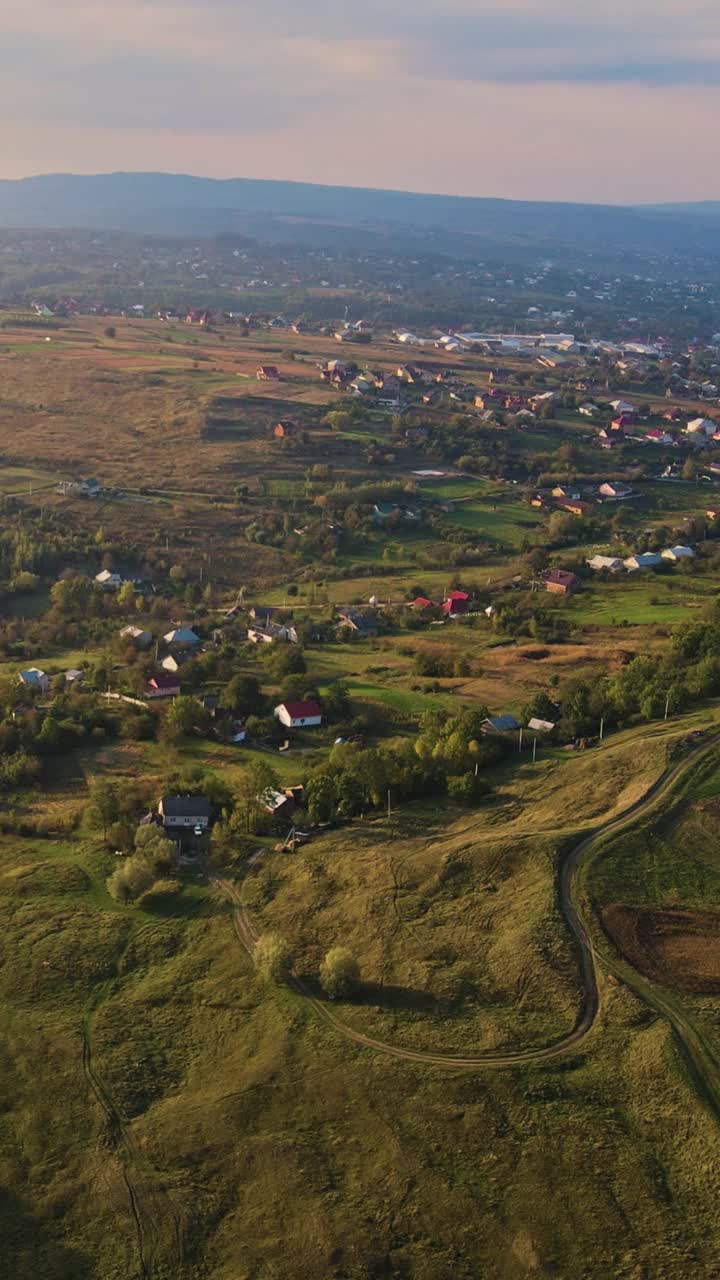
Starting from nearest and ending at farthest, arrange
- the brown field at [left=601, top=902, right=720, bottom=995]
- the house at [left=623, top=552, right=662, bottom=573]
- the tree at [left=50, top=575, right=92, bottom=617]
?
the brown field at [left=601, top=902, right=720, bottom=995], the tree at [left=50, top=575, right=92, bottom=617], the house at [left=623, top=552, right=662, bottom=573]

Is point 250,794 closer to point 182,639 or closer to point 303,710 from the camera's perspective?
point 303,710

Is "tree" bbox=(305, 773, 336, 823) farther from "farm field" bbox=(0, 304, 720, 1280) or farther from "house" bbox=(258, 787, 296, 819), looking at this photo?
"house" bbox=(258, 787, 296, 819)

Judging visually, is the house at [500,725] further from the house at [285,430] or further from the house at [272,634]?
the house at [285,430]

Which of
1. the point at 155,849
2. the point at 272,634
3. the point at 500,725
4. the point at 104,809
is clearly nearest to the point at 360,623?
the point at 272,634

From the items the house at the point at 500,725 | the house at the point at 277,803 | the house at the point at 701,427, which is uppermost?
the house at the point at 701,427

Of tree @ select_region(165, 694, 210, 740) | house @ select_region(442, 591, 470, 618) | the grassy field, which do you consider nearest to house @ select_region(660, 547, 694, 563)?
house @ select_region(442, 591, 470, 618)

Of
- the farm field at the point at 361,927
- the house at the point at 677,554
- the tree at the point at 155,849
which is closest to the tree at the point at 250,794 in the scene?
the farm field at the point at 361,927
